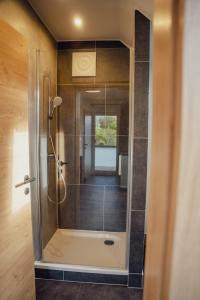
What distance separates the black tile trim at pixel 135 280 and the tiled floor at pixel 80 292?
0.04 meters

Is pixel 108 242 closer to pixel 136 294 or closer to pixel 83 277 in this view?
pixel 83 277

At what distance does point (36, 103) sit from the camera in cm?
189

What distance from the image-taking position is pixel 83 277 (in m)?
1.83

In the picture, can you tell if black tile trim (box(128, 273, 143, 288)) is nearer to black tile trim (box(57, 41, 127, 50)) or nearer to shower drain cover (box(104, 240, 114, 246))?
shower drain cover (box(104, 240, 114, 246))

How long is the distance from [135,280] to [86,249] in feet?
2.27

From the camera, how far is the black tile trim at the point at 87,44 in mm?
2434

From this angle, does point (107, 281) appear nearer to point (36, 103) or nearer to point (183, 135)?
point (36, 103)

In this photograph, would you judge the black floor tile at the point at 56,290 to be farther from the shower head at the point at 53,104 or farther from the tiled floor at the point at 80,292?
the shower head at the point at 53,104

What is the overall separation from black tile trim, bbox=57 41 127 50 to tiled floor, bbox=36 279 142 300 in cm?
264

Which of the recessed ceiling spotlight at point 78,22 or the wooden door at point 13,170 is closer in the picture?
the wooden door at point 13,170

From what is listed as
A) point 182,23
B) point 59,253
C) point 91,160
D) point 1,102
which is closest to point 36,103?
point 1,102

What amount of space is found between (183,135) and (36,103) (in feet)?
5.89

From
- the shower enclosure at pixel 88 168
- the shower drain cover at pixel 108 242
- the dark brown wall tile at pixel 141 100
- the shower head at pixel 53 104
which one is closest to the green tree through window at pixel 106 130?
the shower enclosure at pixel 88 168

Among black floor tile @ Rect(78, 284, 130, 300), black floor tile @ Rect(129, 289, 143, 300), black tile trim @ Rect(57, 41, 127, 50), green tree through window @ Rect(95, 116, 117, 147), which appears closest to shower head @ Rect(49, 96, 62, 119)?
green tree through window @ Rect(95, 116, 117, 147)
